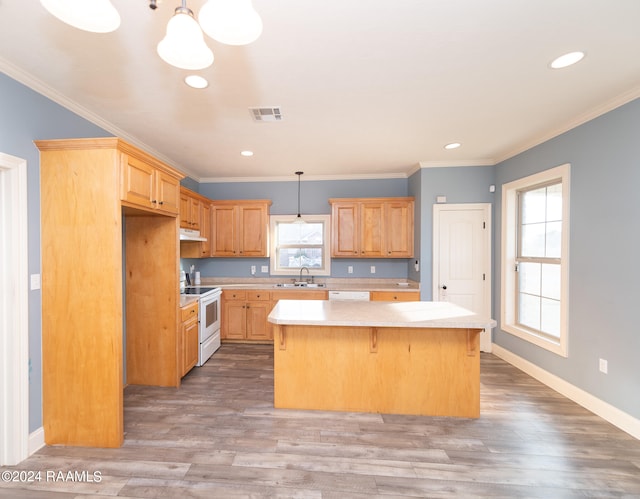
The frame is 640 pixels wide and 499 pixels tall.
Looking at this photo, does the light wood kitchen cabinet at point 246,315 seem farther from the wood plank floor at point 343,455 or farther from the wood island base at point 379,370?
the wood island base at point 379,370

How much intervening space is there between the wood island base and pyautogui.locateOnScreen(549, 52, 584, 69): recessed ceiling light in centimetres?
207

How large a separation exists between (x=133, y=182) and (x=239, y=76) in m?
1.18

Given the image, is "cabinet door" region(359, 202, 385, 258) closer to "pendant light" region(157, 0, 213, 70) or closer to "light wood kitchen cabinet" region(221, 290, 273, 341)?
"light wood kitchen cabinet" region(221, 290, 273, 341)

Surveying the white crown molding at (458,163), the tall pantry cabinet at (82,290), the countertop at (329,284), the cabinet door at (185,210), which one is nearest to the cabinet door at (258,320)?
the countertop at (329,284)

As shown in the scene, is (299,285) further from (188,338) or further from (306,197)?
(188,338)

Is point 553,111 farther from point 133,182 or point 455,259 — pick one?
point 133,182

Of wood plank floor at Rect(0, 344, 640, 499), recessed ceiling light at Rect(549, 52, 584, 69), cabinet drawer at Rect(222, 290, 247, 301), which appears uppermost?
recessed ceiling light at Rect(549, 52, 584, 69)

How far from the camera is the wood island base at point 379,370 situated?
2.52 m

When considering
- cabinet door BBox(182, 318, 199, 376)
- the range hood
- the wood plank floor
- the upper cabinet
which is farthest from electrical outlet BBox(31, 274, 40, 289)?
the upper cabinet

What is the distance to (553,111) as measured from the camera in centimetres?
263

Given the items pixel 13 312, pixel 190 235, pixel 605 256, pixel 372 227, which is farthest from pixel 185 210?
pixel 605 256

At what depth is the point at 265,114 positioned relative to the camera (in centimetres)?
264

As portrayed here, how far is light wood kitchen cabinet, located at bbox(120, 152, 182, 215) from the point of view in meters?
2.17

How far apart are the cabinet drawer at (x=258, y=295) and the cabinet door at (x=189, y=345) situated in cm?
106
